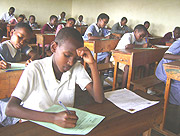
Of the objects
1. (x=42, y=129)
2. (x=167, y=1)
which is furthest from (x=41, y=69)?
(x=167, y=1)

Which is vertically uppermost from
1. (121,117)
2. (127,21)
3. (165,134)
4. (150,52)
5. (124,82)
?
(127,21)

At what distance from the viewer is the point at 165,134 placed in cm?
200

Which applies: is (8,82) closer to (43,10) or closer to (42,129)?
(42,129)

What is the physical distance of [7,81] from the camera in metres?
1.42

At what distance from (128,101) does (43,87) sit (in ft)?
1.65

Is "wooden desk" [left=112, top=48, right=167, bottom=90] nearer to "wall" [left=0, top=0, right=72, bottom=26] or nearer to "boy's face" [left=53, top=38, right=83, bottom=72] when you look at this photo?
"boy's face" [left=53, top=38, right=83, bottom=72]

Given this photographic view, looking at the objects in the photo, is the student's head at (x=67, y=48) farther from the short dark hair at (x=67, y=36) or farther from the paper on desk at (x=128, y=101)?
the paper on desk at (x=128, y=101)

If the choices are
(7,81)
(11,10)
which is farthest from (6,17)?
(7,81)

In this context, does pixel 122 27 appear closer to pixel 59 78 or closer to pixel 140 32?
pixel 140 32

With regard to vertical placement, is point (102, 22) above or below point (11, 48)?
above

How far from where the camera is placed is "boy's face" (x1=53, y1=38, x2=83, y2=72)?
1.09 metres

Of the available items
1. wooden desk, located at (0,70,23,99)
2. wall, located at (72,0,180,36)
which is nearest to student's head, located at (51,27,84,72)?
wooden desk, located at (0,70,23,99)

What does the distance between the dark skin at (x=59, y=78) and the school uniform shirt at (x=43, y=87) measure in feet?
0.16

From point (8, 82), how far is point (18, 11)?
856 cm
